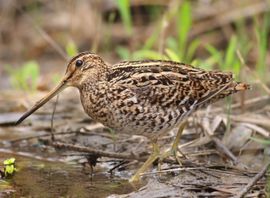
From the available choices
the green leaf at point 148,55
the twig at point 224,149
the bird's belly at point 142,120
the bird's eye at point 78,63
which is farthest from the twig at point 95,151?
the green leaf at point 148,55

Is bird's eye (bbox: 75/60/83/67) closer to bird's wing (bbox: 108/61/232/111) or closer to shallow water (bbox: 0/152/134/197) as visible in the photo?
bird's wing (bbox: 108/61/232/111)

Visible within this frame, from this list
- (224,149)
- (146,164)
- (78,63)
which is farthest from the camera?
(224,149)

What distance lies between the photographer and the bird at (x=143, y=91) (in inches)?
195

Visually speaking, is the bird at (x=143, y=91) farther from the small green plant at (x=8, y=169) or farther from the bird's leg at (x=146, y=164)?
the small green plant at (x=8, y=169)

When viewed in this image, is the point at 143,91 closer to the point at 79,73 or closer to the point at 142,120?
the point at 142,120

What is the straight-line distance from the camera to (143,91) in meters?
5.02

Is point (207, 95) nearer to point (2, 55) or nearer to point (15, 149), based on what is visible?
point (15, 149)

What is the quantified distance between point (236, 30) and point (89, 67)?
397 centimetres

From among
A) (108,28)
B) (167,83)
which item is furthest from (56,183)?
(108,28)

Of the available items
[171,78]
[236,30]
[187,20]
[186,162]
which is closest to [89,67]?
[171,78]

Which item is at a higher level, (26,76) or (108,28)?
(108,28)

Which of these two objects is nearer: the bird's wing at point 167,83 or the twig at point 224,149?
the bird's wing at point 167,83

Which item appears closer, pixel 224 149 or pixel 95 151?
pixel 95 151

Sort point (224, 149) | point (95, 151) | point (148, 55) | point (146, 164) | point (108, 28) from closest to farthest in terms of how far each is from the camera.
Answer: point (95, 151) < point (146, 164) < point (224, 149) < point (148, 55) < point (108, 28)
